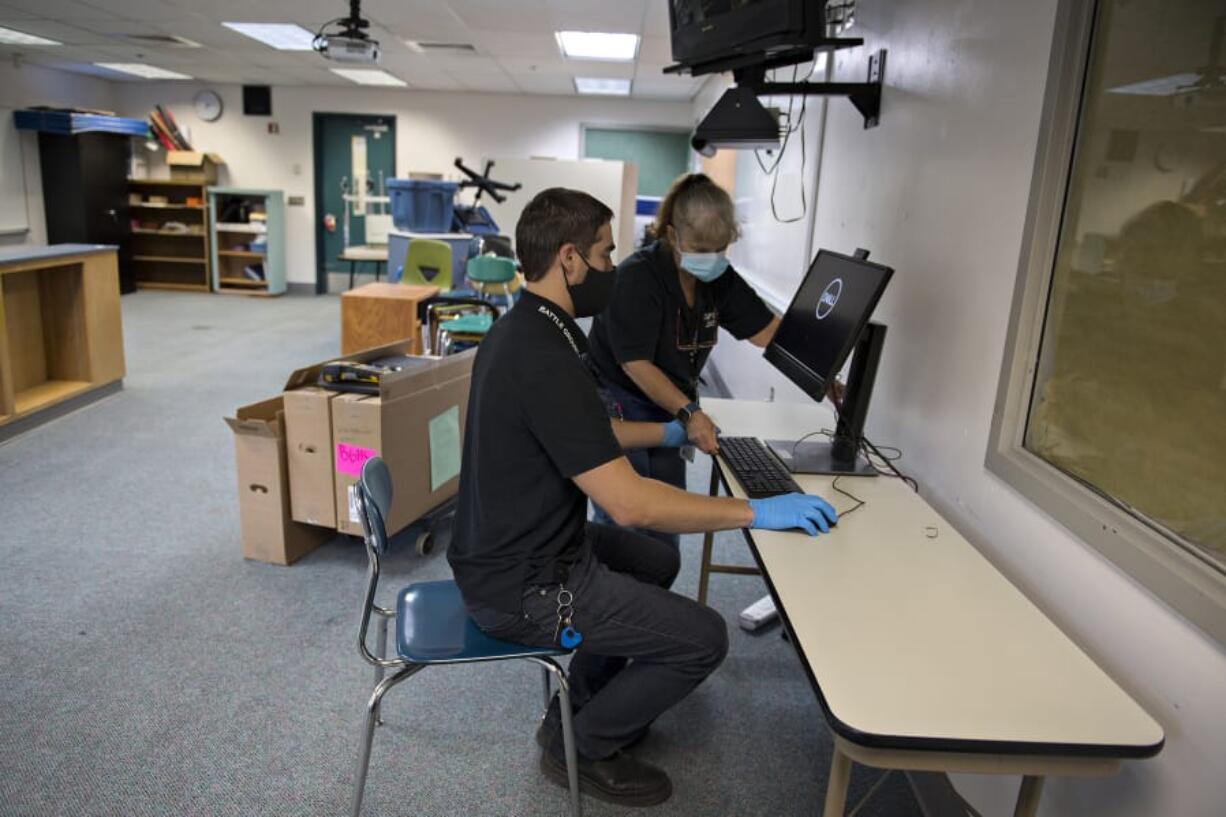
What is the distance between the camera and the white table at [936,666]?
1033 millimetres

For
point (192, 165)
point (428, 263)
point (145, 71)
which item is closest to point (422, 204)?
point (428, 263)

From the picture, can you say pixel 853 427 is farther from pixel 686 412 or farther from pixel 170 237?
pixel 170 237

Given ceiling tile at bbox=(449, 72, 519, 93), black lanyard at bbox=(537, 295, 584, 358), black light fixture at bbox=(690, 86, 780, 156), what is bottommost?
black lanyard at bbox=(537, 295, 584, 358)

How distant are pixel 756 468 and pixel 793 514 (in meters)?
0.31

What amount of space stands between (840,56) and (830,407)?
1.54 meters

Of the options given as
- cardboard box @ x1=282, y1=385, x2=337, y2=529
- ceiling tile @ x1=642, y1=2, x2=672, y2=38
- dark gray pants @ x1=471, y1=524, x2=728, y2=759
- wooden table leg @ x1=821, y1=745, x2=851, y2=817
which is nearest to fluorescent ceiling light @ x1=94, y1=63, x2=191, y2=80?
ceiling tile @ x1=642, y1=2, x2=672, y2=38

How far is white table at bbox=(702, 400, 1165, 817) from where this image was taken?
1.03 m

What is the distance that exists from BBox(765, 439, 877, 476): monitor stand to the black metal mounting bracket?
1.21 m

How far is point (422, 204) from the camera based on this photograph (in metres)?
5.92

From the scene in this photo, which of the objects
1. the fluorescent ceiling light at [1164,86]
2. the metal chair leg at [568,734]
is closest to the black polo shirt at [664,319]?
the metal chair leg at [568,734]

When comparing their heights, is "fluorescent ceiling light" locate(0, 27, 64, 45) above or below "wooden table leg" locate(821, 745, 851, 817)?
above

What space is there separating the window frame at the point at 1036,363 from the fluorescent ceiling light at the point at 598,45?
17.9ft

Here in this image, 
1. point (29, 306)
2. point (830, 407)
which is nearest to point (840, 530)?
point (830, 407)

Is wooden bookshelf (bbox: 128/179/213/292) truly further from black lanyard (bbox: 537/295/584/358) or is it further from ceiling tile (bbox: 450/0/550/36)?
black lanyard (bbox: 537/295/584/358)
